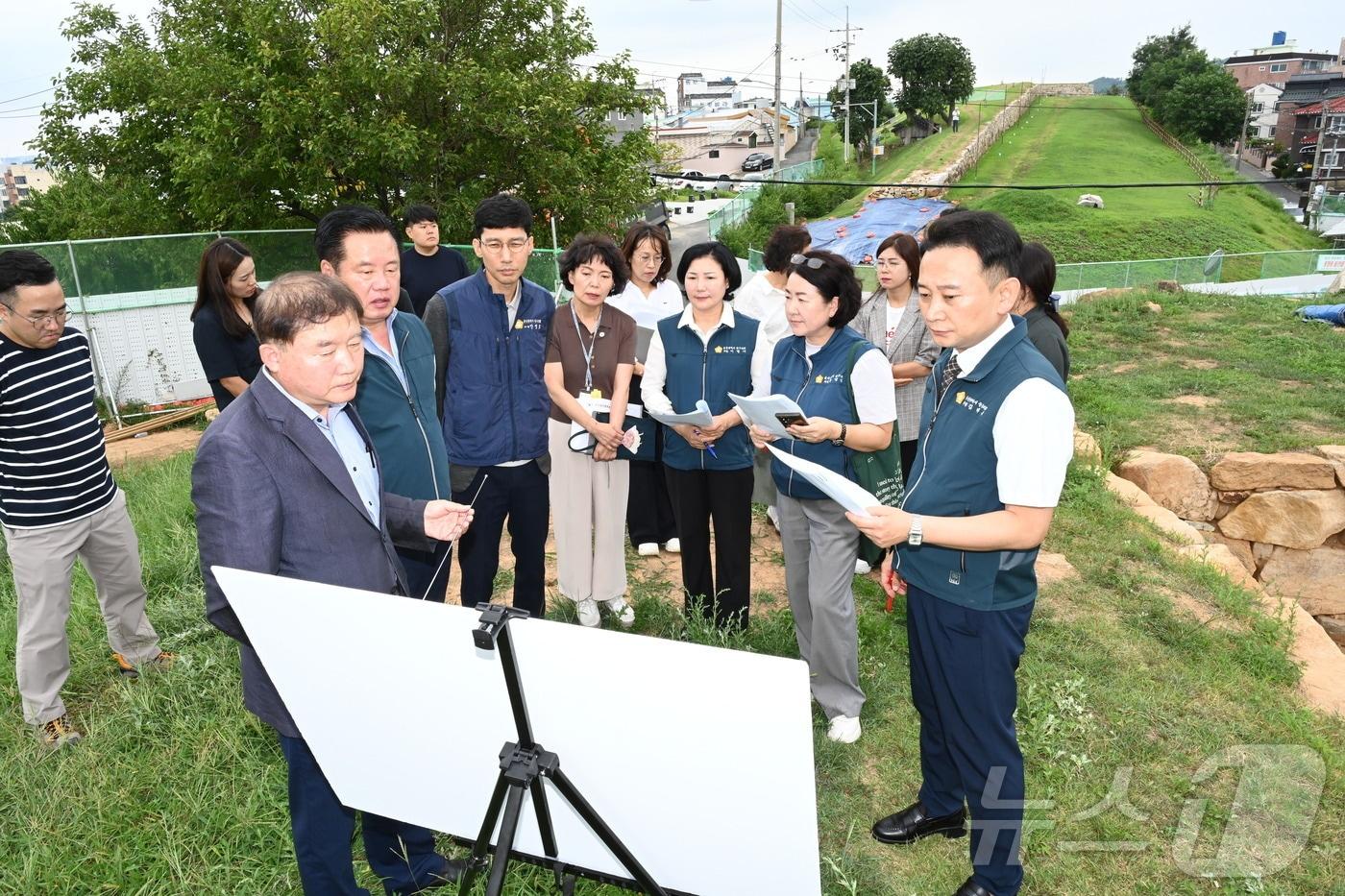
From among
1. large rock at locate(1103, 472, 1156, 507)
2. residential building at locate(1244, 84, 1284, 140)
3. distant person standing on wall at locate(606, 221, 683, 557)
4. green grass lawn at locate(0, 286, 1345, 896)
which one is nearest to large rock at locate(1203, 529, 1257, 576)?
large rock at locate(1103, 472, 1156, 507)

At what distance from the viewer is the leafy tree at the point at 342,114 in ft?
38.4

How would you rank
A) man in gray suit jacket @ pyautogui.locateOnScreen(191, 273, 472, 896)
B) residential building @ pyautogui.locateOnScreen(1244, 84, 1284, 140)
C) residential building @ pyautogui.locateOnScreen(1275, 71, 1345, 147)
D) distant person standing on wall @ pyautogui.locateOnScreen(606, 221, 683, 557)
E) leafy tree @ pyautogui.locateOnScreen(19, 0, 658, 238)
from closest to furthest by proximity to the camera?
1. man in gray suit jacket @ pyautogui.locateOnScreen(191, 273, 472, 896)
2. distant person standing on wall @ pyautogui.locateOnScreen(606, 221, 683, 557)
3. leafy tree @ pyautogui.locateOnScreen(19, 0, 658, 238)
4. residential building @ pyautogui.locateOnScreen(1275, 71, 1345, 147)
5. residential building @ pyautogui.locateOnScreen(1244, 84, 1284, 140)

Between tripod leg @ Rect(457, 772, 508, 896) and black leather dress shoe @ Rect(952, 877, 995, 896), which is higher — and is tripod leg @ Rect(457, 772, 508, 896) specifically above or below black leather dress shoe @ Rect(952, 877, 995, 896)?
above

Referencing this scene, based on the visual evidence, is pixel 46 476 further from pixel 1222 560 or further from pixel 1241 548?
pixel 1241 548

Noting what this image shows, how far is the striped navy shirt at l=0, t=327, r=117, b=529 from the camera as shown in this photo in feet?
9.70

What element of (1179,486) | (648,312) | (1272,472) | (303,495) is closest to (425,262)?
(648,312)

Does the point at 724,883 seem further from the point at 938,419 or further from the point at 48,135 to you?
the point at 48,135

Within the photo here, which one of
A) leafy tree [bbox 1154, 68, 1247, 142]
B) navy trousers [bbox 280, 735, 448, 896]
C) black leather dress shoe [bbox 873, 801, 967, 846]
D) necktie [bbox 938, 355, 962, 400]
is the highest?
leafy tree [bbox 1154, 68, 1247, 142]

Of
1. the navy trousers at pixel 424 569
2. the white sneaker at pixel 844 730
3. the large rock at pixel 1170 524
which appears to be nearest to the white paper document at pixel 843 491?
the navy trousers at pixel 424 569

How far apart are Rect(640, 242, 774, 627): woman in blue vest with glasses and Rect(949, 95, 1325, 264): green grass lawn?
2326 cm

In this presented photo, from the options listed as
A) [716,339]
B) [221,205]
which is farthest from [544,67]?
[716,339]

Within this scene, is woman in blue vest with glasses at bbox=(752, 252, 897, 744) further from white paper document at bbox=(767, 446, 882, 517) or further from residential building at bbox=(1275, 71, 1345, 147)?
residential building at bbox=(1275, 71, 1345, 147)

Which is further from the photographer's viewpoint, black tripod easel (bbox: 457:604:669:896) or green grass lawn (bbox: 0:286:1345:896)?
green grass lawn (bbox: 0:286:1345:896)

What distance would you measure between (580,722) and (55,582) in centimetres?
277
